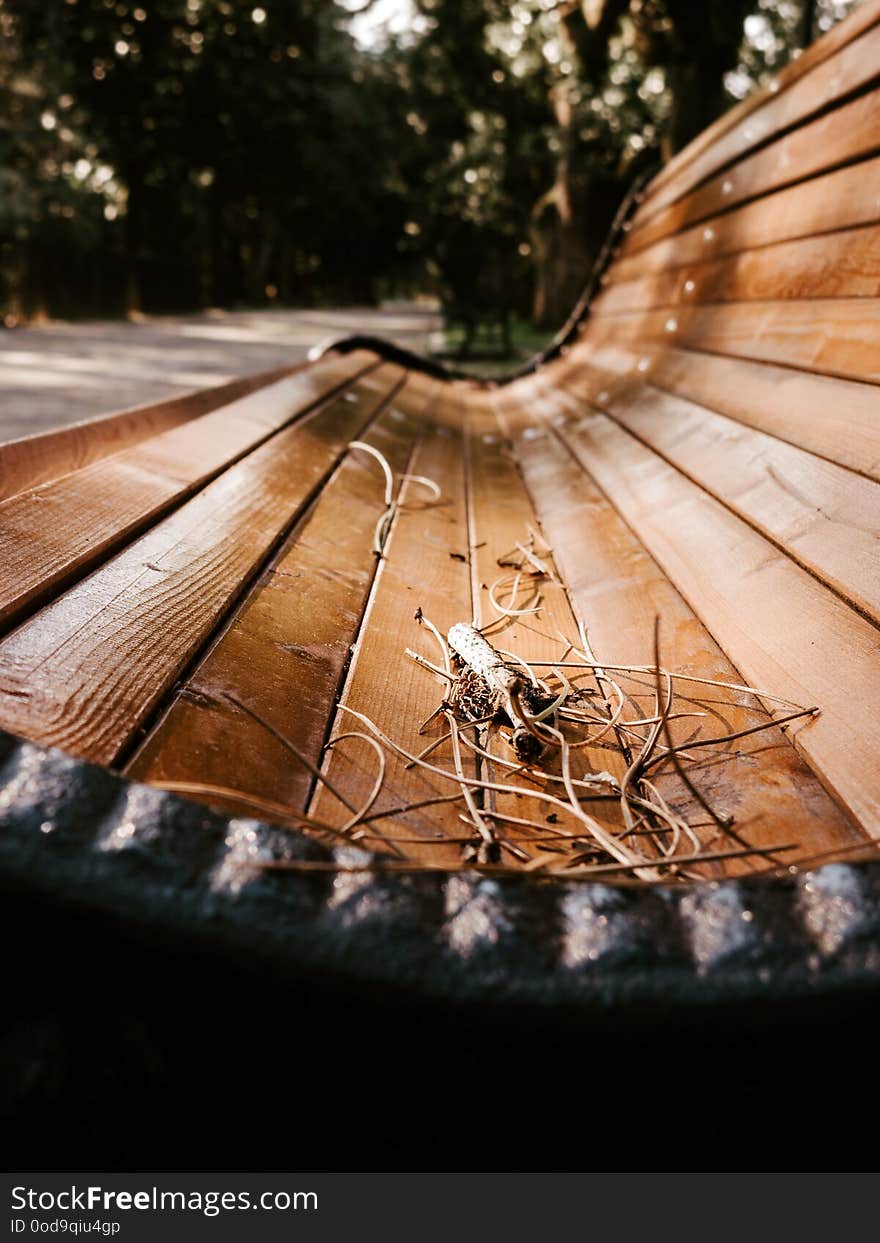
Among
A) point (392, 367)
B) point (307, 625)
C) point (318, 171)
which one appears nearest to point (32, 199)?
point (318, 171)

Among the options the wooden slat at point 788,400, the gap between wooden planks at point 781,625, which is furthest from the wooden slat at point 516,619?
the wooden slat at point 788,400

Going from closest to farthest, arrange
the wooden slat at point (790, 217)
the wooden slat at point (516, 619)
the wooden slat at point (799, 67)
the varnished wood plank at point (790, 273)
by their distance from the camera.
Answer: the wooden slat at point (516, 619) → the varnished wood plank at point (790, 273) → the wooden slat at point (790, 217) → the wooden slat at point (799, 67)

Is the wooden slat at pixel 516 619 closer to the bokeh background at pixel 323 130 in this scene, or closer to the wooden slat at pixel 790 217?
the wooden slat at pixel 790 217

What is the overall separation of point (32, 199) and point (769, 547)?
2712 cm

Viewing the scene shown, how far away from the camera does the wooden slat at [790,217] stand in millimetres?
2062

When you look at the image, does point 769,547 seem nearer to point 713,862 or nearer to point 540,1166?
point 713,862

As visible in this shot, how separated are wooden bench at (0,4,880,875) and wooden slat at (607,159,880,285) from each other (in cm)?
1

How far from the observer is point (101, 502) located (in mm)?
1707

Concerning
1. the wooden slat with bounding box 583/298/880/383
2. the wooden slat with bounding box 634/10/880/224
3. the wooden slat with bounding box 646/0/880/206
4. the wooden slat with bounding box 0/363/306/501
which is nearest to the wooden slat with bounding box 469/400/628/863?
the wooden slat with bounding box 583/298/880/383

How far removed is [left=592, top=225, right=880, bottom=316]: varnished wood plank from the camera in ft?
6.40

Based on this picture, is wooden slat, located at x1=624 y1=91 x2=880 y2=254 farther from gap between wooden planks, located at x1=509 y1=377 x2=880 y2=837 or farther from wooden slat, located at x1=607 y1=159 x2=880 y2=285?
gap between wooden planks, located at x1=509 y1=377 x2=880 y2=837

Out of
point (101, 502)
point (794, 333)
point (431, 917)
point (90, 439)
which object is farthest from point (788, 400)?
point (90, 439)

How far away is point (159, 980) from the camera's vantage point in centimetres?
81

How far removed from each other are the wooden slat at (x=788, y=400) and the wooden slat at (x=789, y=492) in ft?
0.09
